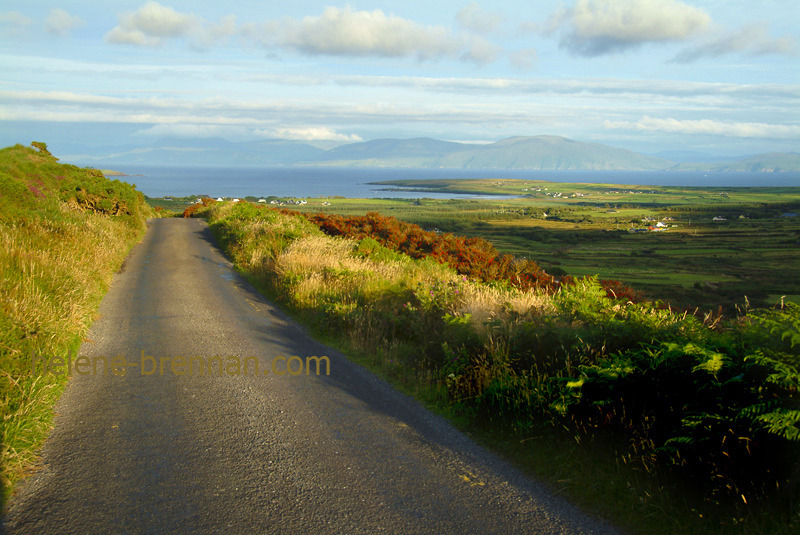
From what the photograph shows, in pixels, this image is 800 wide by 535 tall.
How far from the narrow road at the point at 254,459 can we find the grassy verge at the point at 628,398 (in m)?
0.42

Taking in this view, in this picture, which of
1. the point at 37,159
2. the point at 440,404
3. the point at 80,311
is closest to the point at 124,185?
the point at 37,159

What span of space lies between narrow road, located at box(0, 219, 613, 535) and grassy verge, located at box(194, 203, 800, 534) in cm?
42

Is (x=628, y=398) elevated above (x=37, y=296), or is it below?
below

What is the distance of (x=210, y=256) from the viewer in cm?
1969

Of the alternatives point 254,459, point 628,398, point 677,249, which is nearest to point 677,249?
point 677,249

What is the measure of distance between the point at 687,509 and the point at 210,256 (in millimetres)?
18660

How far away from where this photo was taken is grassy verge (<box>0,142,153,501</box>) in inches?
191

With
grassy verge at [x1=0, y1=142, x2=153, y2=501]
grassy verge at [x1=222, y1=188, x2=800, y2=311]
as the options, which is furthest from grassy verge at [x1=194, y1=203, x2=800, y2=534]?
grassy verge at [x1=222, y1=188, x2=800, y2=311]

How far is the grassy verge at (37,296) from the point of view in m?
4.85

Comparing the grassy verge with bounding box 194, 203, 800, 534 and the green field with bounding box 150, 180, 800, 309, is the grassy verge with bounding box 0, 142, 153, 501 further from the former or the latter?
the green field with bounding box 150, 180, 800, 309

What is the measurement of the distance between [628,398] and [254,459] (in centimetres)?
358

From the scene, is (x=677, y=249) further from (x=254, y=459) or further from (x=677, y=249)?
(x=254, y=459)

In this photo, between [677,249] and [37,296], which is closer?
[37,296]

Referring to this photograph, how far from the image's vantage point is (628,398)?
192 inches
